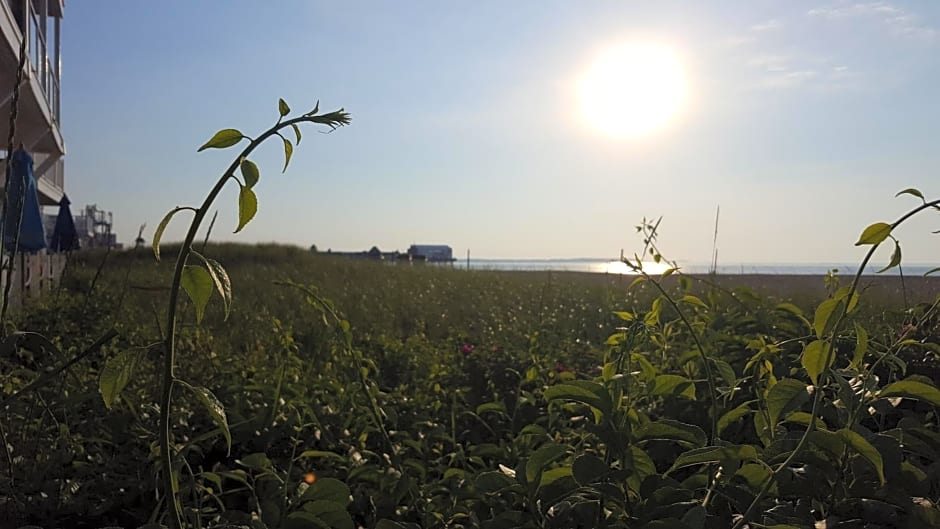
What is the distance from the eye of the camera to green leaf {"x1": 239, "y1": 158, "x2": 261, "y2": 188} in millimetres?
568

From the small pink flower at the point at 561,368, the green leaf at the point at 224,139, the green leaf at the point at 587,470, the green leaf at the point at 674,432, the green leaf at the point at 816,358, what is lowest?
the small pink flower at the point at 561,368

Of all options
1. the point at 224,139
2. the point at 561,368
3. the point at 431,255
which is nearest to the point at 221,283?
the point at 224,139

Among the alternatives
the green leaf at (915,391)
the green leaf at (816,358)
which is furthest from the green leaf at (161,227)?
the green leaf at (915,391)

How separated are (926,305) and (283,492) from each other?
3.40 ft

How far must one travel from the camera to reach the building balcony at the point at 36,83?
6523 mm

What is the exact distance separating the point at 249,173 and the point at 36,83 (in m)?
9.38

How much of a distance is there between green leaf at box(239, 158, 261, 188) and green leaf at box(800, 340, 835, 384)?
0.49 metres

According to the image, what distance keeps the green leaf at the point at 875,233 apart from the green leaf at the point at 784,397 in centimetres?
16

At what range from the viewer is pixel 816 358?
65 centimetres

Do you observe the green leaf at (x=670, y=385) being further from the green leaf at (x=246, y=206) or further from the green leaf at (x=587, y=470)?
the green leaf at (x=246, y=206)

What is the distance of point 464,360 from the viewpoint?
322 centimetres

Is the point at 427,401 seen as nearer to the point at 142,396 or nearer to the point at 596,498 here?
the point at 142,396

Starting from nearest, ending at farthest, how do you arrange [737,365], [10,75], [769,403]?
[769,403], [737,365], [10,75]

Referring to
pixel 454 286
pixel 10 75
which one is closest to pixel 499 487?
pixel 10 75
